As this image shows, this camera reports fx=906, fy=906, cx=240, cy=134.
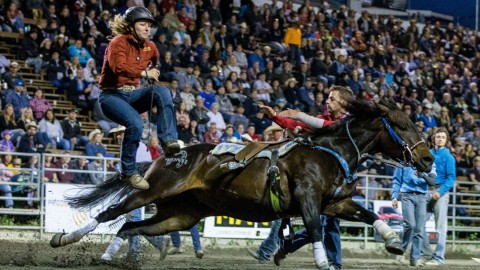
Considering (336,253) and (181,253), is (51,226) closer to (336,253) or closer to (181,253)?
(181,253)

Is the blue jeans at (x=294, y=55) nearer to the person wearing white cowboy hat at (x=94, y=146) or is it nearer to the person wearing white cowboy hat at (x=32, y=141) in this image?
the person wearing white cowboy hat at (x=94, y=146)

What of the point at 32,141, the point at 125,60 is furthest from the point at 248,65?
the point at 125,60

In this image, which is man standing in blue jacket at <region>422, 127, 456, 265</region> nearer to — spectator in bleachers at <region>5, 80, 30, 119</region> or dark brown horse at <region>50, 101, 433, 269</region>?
dark brown horse at <region>50, 101, 433, 269</region>

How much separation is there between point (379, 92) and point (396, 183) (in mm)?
11659

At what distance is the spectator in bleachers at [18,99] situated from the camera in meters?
17.2

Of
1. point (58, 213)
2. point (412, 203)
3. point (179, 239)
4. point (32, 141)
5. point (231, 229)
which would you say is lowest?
point (231, 229)

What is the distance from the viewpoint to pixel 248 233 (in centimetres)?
1642

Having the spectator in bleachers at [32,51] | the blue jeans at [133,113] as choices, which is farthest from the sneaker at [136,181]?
the spectator in bleachers at [32,51]

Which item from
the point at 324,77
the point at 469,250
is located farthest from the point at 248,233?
the point at 324,77

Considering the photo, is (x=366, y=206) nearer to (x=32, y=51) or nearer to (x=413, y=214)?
(x=413, y=214)

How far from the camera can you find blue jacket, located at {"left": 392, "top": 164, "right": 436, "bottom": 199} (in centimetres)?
1321

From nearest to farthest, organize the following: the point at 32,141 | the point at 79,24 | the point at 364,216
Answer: the point at 364,216 < the point at 32,141 < the point at 79,24

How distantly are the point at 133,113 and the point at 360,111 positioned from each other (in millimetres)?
2529

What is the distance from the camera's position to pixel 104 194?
35.2ft
